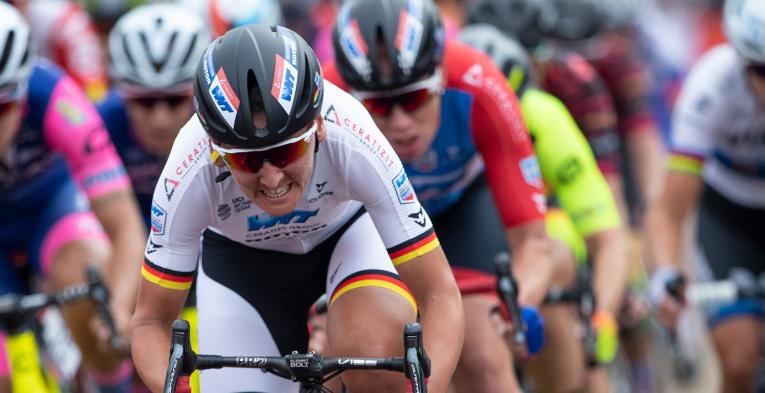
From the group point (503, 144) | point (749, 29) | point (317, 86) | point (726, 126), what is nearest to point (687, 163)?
point (726, 126)

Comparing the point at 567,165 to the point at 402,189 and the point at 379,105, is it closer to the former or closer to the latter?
the point at 379,105

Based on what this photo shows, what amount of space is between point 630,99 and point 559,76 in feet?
6.38

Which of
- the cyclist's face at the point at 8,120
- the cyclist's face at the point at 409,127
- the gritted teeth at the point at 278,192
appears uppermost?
the gritted teeth at the point at 278,192

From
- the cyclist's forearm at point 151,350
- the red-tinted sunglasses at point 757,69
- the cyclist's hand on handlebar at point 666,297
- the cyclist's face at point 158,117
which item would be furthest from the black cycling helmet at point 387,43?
the cyclist's face at point 158,117

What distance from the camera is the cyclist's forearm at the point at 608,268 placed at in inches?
307

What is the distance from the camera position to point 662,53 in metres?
15.6

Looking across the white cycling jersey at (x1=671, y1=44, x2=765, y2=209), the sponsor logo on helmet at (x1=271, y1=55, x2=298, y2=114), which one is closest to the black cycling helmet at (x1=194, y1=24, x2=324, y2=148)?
the sponsor logo on helmet at (x1=271, y1=55, x2=298, y2=114)

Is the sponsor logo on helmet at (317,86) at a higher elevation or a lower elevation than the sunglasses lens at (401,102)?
higher

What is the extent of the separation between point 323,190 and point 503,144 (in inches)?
59.1

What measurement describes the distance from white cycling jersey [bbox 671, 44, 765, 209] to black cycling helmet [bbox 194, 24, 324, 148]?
3.17m

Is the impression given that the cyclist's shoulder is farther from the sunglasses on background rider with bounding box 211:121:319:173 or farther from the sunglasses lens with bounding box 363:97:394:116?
the sunglasses lens with bounding box 363:97:394:116

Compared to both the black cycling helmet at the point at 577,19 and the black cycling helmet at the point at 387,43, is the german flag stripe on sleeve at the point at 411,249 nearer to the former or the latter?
the black cycling helmet at the point at 387,43

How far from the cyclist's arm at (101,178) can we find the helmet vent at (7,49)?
1.31 ft

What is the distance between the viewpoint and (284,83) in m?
4.66
